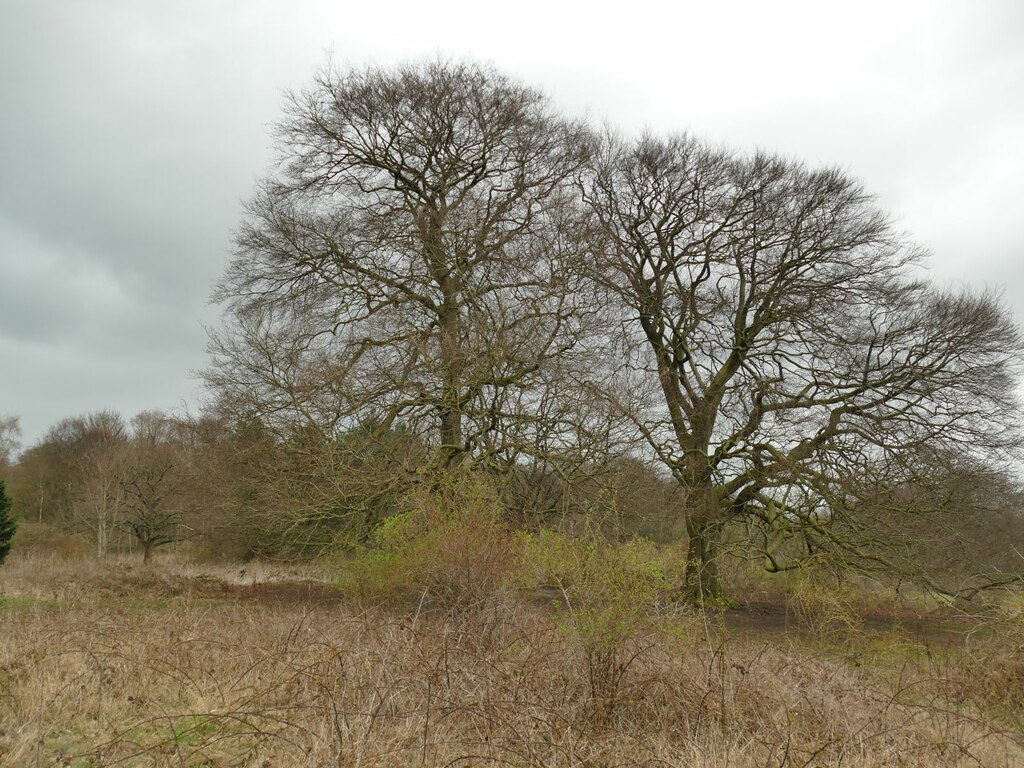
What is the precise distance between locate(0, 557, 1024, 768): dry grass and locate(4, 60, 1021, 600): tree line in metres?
6.35

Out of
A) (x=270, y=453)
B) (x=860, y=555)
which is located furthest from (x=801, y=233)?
(x=270, y=453)

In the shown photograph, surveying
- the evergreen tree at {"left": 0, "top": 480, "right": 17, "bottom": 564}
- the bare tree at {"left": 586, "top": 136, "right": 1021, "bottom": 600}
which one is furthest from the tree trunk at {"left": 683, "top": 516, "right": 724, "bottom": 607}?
the evergreen tree at {"left": 0, "top": 480, "right": 17, "bottom": 564}

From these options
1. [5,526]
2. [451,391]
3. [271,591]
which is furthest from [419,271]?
[5,526]

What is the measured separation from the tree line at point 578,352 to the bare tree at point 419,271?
0.06 m

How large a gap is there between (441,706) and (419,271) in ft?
40.5

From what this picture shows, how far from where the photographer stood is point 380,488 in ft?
47.7

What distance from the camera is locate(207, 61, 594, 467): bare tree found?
49.8ft

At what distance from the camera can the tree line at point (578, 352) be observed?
47.8 ft

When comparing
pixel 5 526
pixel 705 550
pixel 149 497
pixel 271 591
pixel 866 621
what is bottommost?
pixel 866 621

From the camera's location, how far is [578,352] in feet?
51.9

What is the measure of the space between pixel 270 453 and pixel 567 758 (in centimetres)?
1141

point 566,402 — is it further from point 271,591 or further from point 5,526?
point 5,526

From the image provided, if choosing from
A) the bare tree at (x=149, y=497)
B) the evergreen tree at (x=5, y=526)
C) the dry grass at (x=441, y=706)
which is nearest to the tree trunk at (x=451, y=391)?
the dry grass at (x=441, y=706)

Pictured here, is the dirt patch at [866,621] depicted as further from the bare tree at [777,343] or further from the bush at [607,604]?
the bush at [607,604]
